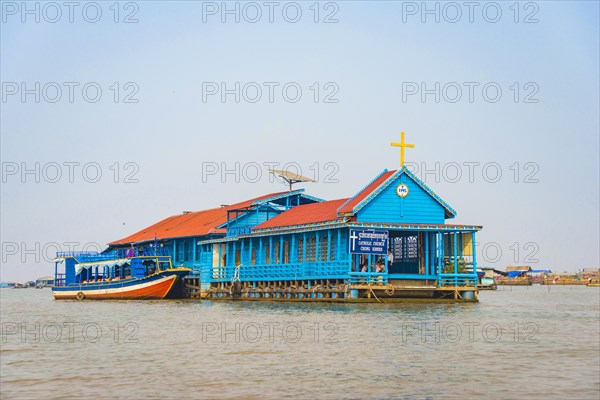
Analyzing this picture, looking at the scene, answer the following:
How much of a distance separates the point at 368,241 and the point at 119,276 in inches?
1244

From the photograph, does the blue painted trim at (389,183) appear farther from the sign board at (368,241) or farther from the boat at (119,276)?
the boat at (119,276)

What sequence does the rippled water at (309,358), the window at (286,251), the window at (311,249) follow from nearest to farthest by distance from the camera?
the rippled water at (309,358)
the window at (311,249)
the window at (286,251)

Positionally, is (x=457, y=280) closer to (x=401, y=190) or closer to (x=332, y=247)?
(x=401, y=190)

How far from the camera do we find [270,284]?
190 feet

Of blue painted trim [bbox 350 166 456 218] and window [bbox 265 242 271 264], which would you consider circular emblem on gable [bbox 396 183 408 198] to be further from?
window [bbox 265 242 271 264]

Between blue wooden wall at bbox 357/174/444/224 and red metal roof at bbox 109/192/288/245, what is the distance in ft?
57.0

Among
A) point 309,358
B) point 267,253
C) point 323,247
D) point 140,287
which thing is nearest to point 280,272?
point 267,253

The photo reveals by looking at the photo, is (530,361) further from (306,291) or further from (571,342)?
(306,291)

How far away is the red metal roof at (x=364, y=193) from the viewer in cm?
5012

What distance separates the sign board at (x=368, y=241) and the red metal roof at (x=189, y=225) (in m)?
18.9

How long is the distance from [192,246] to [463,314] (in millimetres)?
36117

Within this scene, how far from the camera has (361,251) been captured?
157ft

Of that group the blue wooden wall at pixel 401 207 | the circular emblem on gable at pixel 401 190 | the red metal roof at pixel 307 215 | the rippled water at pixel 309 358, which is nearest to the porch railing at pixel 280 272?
the red metal roof at pixel 307 215

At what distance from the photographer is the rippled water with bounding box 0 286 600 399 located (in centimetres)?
1777
